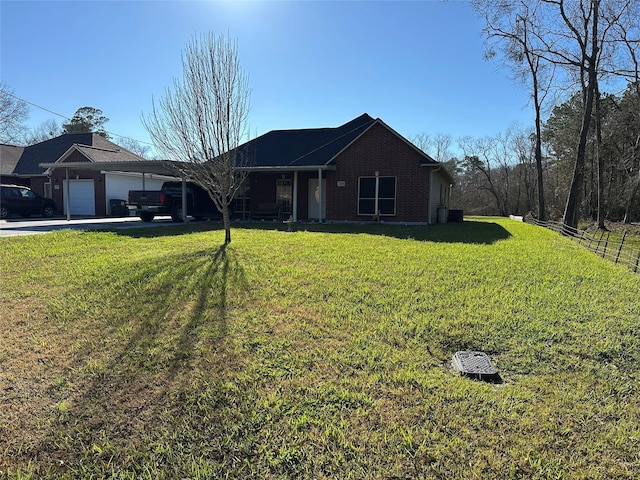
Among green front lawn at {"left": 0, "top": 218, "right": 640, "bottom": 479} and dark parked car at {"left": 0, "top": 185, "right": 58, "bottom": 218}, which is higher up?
dark parked car at {"left": 0, "top": 185, "right": 58, "bottom": 218}

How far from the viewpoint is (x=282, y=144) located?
19.3 meters

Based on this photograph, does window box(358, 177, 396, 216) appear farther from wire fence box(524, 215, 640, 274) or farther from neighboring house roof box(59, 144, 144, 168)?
neighboring house roof box(59, 144, 144, 168)

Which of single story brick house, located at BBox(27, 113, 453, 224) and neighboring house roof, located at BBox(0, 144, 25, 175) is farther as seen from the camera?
neighboring house roof, located at BBox(0, 144, 25, 175)

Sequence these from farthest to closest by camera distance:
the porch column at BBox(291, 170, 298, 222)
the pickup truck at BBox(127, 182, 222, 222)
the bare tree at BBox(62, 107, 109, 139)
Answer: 1. the bare tree at BBox(62, 107, 109, 139)
2. the porch column at BBox(291, 170, 298, 222)
3. the pickup truck at BBox(127, 182, 222, 222)

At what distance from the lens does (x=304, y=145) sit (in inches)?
739

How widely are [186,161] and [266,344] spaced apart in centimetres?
631

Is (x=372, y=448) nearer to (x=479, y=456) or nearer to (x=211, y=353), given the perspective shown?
(x=479, y=456)

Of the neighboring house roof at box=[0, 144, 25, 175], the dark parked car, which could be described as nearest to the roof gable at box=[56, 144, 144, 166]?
the dark parked car

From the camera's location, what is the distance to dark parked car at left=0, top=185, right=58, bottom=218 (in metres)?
18.0

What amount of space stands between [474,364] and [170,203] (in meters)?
15.1

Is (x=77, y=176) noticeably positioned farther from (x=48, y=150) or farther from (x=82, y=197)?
(x=48, y=150)

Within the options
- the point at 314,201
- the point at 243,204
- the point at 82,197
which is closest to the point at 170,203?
the point at 243,204

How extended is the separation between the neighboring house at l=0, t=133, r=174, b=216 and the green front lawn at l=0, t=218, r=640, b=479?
55.1 ft

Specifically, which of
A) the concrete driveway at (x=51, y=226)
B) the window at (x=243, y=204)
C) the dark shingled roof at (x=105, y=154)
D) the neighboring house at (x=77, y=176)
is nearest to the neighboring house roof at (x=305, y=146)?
the window at (x=243, y=204)
